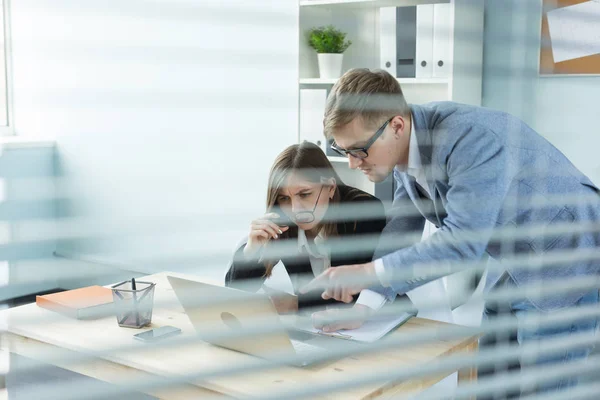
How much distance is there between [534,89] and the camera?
2545 mm

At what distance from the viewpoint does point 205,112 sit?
3.32 metres

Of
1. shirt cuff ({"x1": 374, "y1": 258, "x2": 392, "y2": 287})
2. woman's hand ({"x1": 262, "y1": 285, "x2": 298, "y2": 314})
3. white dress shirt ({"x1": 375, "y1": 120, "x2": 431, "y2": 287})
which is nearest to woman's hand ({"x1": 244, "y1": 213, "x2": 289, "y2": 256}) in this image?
woman's hand ({"x1": 262, "y1": 285, "x2": 298, "y2": 314})

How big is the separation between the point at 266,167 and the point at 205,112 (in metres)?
0.45

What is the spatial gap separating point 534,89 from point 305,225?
1144 millimetres

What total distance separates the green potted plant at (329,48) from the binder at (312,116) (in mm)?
108

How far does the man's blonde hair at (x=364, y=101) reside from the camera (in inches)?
59.7

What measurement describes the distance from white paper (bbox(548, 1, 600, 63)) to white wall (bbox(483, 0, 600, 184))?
0.06 m

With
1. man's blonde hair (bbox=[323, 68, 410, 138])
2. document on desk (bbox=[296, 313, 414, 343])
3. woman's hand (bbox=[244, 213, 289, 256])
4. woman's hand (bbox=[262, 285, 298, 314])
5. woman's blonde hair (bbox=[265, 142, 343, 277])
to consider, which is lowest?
document on desk (bbox=[296, 313, 414, 343])

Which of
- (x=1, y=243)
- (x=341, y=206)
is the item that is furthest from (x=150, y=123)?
(x=1, y=243)

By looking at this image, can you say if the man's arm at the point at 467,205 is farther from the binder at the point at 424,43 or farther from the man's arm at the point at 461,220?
the binder at the point at 424,43

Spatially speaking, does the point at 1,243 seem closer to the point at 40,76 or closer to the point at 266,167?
the point at 40,76

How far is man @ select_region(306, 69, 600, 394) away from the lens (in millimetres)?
1318

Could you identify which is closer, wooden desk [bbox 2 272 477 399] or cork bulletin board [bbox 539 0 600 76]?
wooden desk [bbox 2 272 477 399]

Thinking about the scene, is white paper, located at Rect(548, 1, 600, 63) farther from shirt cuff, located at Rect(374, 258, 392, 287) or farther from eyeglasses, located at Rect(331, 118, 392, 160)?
shirt cuff, located at Rect(374, 258, 392, 287)
